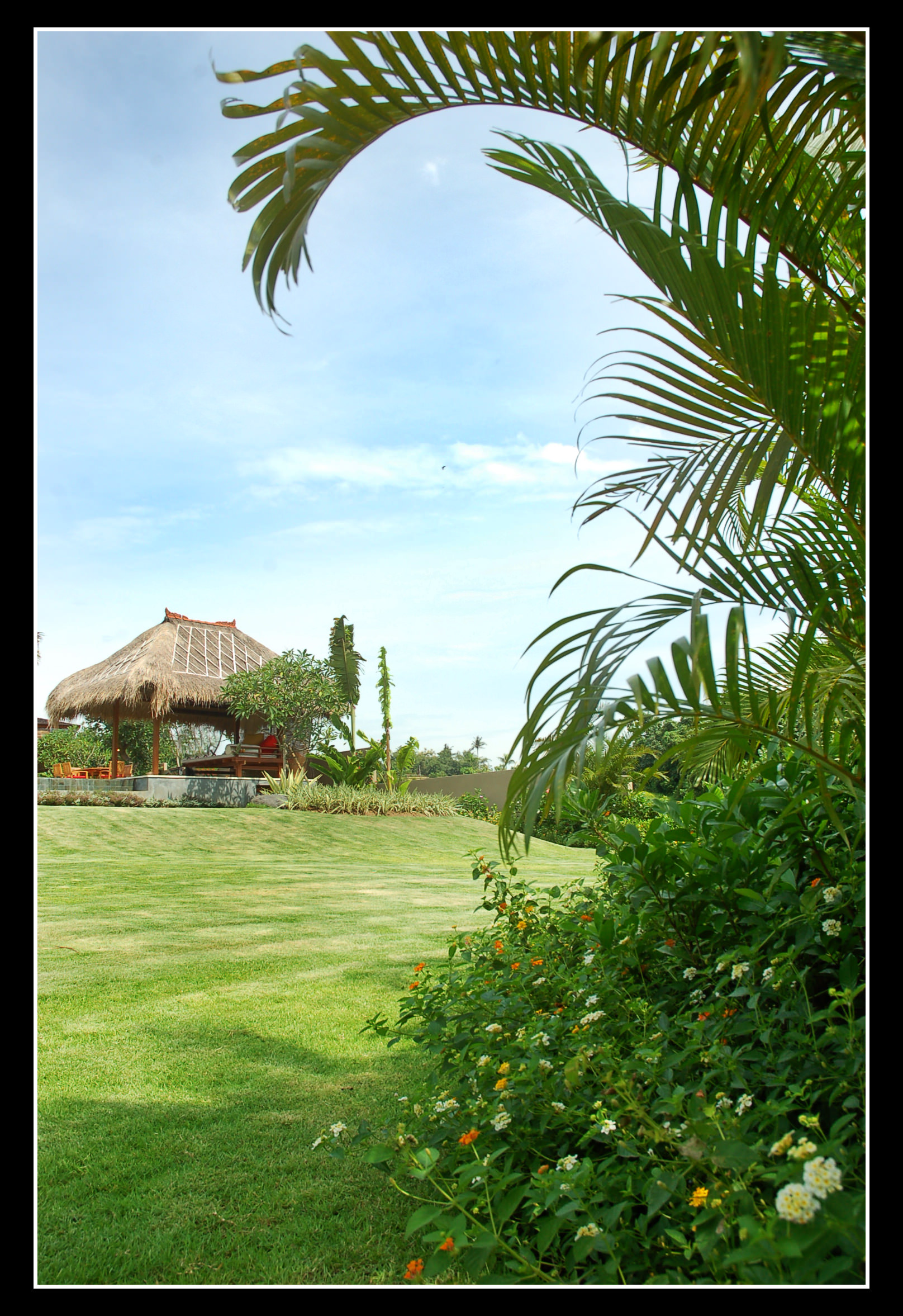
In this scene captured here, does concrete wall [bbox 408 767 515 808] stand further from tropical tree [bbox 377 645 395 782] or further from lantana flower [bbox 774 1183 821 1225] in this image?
lantana flower [bbox 774 1183 821 1225]

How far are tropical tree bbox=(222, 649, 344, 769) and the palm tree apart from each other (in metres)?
17.5

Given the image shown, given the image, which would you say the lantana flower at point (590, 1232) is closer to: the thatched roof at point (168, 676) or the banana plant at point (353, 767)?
the banana plant at point (353, 767)

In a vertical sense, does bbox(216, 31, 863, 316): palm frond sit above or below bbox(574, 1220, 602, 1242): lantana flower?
above

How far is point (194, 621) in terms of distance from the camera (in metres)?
22.2

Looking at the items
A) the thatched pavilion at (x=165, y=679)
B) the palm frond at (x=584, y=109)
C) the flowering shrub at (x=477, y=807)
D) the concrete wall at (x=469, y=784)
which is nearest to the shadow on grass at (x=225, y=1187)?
the palm frond at (x=584, y=109)

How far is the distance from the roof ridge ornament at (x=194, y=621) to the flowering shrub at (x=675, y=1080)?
67.2ft

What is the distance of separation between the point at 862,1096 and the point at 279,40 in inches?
98.8

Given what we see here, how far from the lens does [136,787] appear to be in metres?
16.5

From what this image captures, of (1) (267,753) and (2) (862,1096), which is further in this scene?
(1) (267,753)

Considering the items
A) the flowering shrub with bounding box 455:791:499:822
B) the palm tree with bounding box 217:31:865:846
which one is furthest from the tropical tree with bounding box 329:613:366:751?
the palm tree with bounding box 217:31:865:846

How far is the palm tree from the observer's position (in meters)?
1.65

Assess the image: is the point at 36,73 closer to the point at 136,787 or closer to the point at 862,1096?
the point at 862,1096

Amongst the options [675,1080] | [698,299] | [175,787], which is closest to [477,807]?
[175,787]
